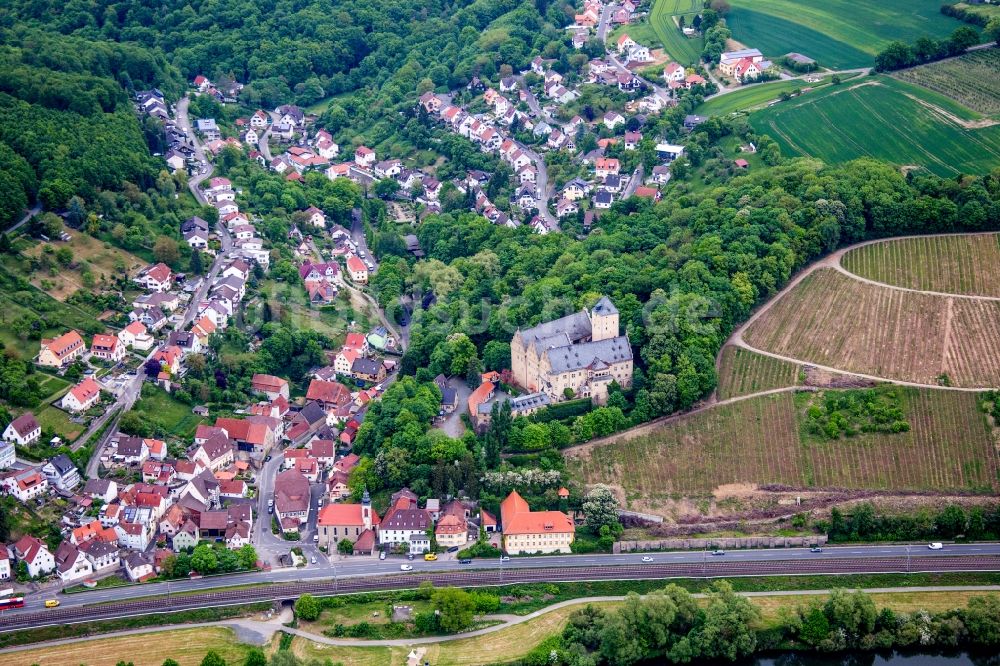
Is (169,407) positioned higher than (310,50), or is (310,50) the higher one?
(310,50)

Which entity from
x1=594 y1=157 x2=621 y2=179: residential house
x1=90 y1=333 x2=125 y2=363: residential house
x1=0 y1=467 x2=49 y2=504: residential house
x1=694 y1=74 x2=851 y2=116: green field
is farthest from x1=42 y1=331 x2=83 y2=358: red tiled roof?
x1=694 y1=74 x2=851 y2=116: green field

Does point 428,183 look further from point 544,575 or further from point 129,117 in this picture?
point 544,575

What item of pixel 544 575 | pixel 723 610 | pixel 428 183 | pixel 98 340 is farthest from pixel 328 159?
pixel 723 610

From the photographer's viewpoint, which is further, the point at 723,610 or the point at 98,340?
the point at 98,340

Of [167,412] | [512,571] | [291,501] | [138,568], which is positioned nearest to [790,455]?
[512,571]

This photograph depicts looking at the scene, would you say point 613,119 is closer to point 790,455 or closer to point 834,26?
point 834,26

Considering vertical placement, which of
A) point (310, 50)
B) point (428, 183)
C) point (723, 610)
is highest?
point (310, 50)
